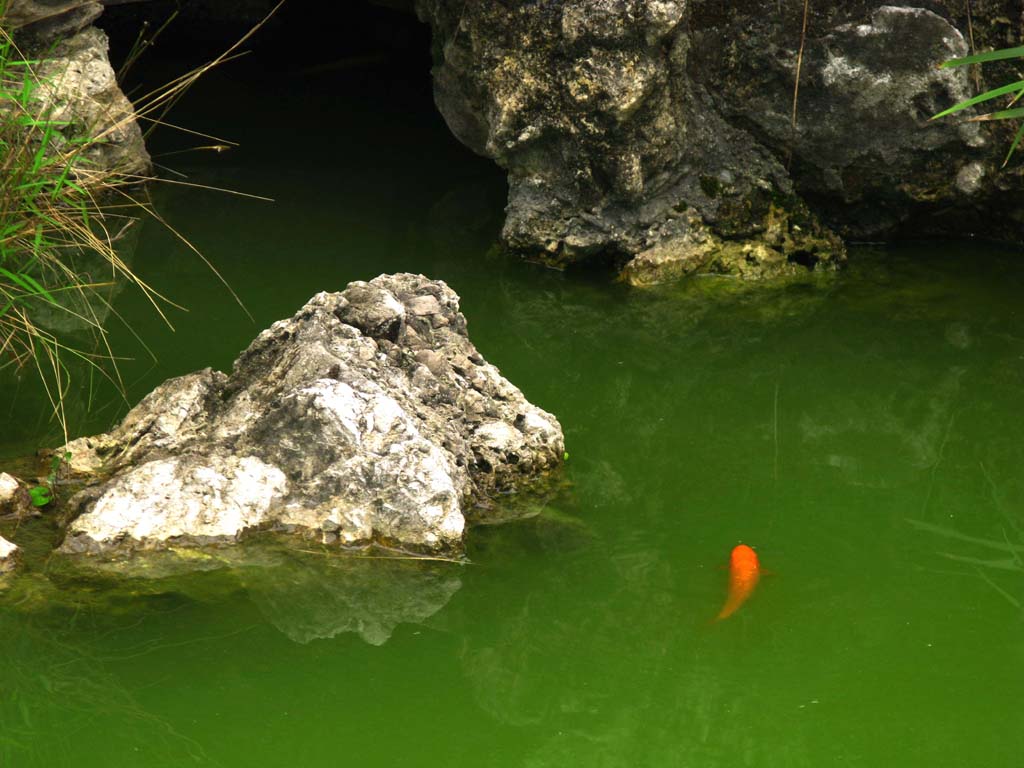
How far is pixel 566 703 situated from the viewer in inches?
112

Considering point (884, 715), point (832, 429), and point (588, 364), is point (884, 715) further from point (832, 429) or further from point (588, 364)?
point (588, 364)

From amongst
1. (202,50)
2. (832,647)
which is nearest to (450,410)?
(832,647)

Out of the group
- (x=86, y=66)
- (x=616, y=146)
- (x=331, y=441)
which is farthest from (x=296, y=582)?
(x=86, y=66)

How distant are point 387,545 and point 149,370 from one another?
1417 mm

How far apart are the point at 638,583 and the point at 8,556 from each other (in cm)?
164

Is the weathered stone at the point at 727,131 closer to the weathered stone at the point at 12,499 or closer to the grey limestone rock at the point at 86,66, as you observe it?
the grey limestone rock at the point at 86,66

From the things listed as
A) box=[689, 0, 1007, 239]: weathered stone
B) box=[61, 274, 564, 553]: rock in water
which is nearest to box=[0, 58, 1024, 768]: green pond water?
box=[61, 274, 564, 553]: rock in water

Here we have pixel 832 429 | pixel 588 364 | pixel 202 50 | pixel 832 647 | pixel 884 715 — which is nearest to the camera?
pixel 884 715

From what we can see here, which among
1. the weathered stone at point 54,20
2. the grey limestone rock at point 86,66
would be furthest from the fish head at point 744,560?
the weathered stone at point 54,20

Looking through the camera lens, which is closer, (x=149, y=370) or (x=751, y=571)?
(x=751, y=571)

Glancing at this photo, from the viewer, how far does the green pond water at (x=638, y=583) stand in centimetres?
273

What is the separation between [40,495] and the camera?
342 cm

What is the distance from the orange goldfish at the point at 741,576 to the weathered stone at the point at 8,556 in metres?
1.81

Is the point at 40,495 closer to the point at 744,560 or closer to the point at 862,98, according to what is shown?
the point at 744,560
